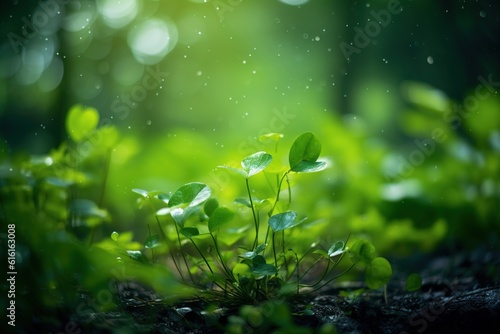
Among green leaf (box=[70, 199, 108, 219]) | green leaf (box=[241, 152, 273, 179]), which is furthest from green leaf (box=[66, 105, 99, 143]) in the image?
green leaf (box=[241, 152, 273, 179])

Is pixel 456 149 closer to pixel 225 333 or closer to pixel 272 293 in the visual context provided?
pixel 272 293

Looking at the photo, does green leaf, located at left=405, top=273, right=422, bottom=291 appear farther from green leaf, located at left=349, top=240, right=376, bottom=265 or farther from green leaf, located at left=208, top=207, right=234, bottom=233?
green leaf, located at left=208, top=207, right=234, bottom=233

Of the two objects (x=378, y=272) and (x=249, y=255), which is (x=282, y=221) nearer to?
(x=249, y=255)

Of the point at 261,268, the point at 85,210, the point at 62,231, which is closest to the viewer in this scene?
the point at 261,268

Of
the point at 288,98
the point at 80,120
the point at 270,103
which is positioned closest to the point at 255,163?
the point at 80,120

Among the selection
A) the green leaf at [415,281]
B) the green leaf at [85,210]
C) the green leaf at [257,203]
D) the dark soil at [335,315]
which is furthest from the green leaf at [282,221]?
the green leaf at [85,210]

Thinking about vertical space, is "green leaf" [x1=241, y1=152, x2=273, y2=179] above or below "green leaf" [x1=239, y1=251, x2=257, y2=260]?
above

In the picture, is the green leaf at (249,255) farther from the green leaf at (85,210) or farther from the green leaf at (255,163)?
the green leaf at (85,210)
